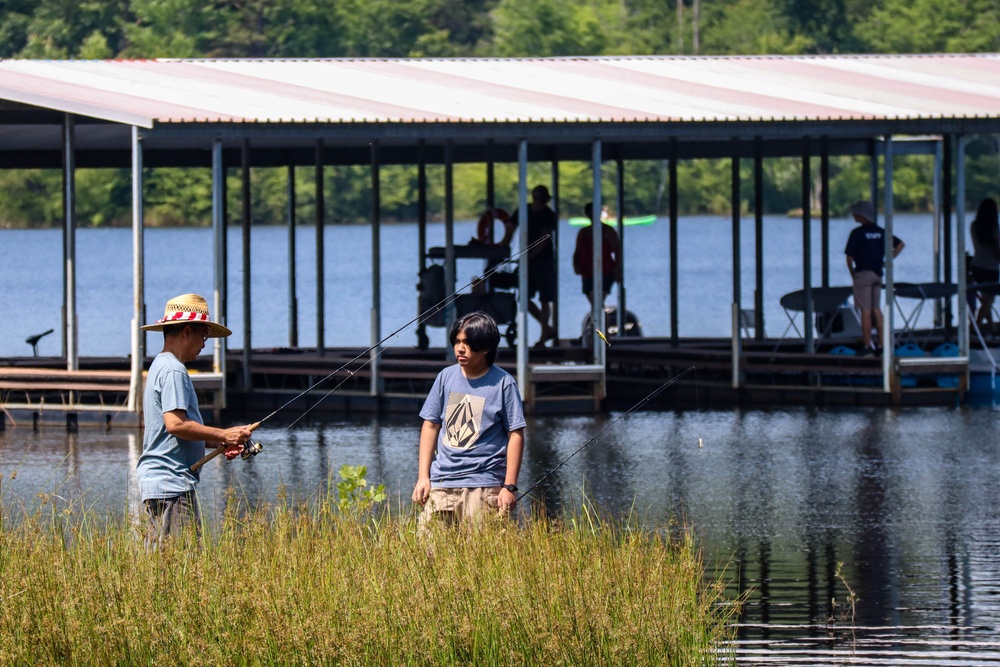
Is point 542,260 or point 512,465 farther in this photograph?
point 542,260

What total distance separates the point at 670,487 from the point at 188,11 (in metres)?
69.1

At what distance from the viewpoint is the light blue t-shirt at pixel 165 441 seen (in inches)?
304

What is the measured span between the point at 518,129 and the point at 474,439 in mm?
8752

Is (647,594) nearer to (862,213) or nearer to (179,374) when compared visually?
(179,374)

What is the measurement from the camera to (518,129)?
16.8 meters

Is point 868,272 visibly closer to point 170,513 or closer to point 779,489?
point 779,489

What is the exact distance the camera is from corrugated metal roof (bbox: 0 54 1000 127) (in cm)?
1638

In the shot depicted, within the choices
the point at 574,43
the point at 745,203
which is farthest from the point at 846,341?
the point at 574,43

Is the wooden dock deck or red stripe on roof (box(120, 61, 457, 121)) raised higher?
A: red stripe on roof (box(120, 61, 457, 121))

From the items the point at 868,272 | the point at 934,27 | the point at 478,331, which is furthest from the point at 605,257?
the point at 934,27

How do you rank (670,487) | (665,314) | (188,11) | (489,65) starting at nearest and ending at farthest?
(670,487) < (489,65) < (665,314) < (188,11)

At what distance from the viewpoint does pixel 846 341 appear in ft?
66.3

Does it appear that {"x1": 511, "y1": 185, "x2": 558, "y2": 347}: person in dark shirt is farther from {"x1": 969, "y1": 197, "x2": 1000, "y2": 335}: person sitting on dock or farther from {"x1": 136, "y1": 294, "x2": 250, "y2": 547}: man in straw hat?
{"x1": 136, "y1": 294, "x2": 250, "y2": 547}: man in straw hat

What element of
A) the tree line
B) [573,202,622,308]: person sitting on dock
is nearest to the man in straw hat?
[573,202,622,308]: person sitting on dock
